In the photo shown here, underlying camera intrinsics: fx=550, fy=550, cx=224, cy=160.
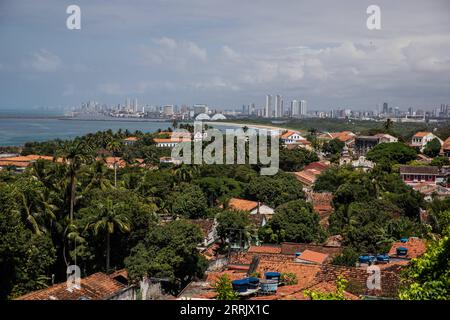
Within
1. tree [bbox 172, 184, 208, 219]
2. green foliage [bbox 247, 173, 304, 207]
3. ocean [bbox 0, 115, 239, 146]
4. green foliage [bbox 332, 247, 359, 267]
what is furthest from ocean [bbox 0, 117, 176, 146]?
green foliage [bbox 332, 247, 359, 267]

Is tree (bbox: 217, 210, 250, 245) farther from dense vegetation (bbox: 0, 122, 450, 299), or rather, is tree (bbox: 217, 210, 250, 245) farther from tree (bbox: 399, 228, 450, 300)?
tree (bbox: 399, 228, 450, 300)

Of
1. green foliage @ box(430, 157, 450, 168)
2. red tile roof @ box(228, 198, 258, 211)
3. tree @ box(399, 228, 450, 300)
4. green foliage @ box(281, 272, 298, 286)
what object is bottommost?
red tile roof @ box(228, 198, 258, 211)

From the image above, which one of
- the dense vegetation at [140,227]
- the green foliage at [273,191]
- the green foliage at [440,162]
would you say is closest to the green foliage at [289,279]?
the dense vegetation at [140,227]

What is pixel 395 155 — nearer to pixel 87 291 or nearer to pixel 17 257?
pixel 87 291

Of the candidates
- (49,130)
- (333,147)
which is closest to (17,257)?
(333,147)

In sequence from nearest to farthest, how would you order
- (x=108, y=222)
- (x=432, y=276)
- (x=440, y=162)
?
(x=432, y=276)
(x=108, y=222)
(x=440, y=162)
